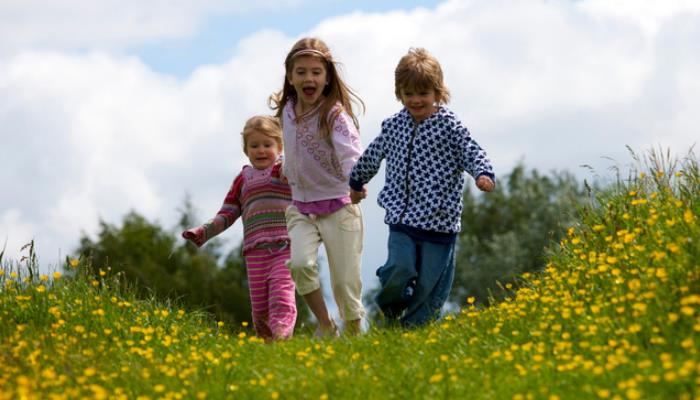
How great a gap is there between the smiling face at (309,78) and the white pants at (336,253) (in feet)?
3.30

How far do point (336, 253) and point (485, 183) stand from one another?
4.84ft

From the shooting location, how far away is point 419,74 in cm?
873

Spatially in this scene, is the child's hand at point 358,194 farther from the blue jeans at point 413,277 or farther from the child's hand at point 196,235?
the child's hand at point 196,235

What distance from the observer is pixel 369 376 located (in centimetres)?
650

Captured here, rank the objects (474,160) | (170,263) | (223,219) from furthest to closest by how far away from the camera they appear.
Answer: (170,263), (223,219), (474,160)

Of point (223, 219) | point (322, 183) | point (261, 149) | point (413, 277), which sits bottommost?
point (413, 277)

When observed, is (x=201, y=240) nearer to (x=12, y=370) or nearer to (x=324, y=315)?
(x=324, y=315)

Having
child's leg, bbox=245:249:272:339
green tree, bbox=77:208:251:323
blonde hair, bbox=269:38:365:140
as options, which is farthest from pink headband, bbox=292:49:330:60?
green tree, bbox=77:208:251:323

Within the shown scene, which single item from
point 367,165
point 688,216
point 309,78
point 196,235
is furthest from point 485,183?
point 196,235

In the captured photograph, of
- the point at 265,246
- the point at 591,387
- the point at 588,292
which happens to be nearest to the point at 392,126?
the point at 265,246

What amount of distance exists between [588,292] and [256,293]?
11.0ft

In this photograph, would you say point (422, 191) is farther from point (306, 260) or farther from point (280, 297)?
Answer: point (280, 297)

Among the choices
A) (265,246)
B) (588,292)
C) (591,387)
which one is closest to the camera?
(591,387)

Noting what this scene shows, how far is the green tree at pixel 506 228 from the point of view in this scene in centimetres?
5281
